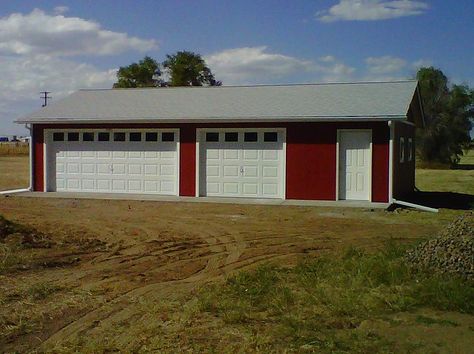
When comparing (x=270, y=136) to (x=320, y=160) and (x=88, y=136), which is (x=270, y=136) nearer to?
(x=320, y=160)

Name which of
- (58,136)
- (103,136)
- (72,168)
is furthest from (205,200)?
(58,136)

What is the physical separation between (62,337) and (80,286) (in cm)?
214

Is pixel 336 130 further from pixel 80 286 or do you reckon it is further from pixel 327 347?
pixel 327 347

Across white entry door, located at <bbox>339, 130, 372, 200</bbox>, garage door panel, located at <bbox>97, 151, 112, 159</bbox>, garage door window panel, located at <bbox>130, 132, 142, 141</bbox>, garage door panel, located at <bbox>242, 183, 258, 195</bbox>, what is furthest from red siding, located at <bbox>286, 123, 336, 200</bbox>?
garage door panel, located at <bbox>97, 151, 112, 159</bbox>

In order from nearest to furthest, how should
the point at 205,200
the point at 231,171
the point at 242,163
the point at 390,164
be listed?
the point at 390,164, the point at 205,200, the point at 242,163, the point at 231,171

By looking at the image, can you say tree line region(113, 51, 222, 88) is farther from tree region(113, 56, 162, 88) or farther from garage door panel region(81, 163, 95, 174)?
garage door panel region(81, 163, 95, 174)

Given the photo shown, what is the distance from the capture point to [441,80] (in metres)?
52.6

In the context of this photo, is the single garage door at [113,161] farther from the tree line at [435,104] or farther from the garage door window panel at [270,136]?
the tree line at [435,104]

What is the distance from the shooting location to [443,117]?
51.6m

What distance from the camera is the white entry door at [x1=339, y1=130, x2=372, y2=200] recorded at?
18984mm

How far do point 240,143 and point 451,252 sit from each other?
12.6 meters

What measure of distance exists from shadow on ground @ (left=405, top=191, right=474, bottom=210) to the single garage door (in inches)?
317

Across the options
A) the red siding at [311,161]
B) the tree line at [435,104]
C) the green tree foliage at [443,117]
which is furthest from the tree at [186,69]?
the red siding at [311,161]

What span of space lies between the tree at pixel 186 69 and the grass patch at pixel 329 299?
156 feet
